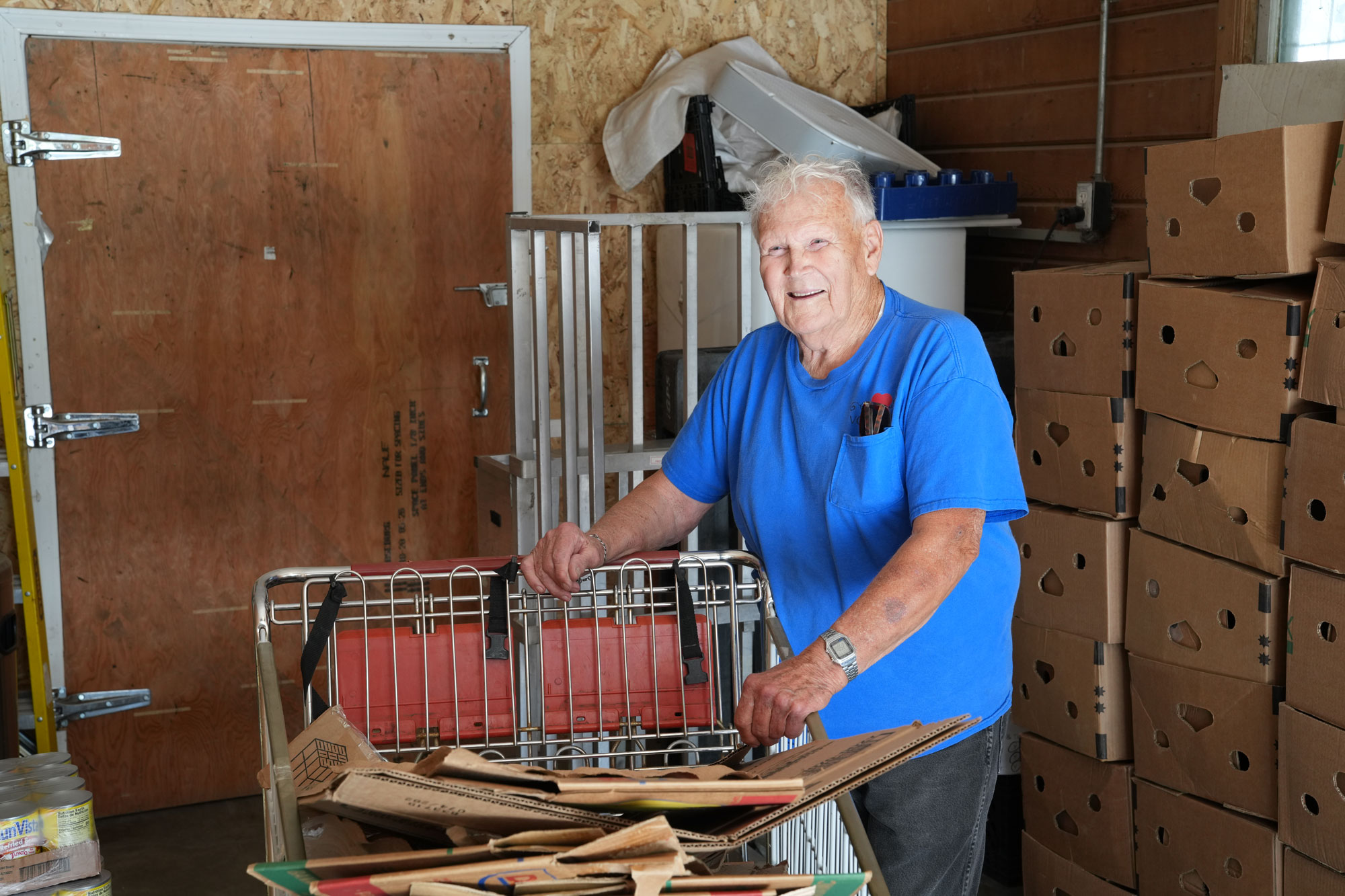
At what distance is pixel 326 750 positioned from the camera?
4.74 ft

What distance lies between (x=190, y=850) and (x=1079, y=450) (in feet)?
8.95

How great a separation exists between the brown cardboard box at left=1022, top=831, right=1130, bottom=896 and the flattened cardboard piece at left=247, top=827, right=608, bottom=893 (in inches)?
85.3

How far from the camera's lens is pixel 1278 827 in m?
2.33

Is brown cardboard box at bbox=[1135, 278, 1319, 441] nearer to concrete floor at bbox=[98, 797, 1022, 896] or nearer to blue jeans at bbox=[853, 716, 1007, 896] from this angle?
blue jeans at bbox=[853, 716, 1007, 896]

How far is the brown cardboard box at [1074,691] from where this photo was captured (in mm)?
2695

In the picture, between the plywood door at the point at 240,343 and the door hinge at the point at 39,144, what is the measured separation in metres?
0.05

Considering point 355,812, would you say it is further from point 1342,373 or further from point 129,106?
point 129,106

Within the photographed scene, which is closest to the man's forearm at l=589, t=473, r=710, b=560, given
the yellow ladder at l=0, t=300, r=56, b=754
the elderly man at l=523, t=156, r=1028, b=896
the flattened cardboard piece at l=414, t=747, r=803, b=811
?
the elderly man at l=523, t=156, r=1028, b=896

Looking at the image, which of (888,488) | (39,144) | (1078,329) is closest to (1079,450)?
(1078,329)

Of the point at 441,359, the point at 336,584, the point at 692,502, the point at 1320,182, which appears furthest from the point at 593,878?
the point at 441,359

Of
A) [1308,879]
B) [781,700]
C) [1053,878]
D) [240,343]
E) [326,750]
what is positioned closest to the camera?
[781,700]

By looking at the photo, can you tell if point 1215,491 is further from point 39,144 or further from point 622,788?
point 39,144

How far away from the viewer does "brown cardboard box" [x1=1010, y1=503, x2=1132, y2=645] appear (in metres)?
2.65

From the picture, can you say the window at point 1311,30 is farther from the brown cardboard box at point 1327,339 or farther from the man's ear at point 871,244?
the man's ear at point 871,244
